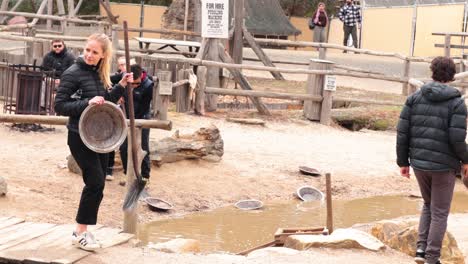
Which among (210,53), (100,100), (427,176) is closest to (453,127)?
(427,176)

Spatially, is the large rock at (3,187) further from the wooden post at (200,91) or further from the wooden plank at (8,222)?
the wooden post at (200,91)

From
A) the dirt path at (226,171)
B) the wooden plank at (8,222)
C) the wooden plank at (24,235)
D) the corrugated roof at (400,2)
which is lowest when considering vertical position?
the dirt path at (226,171)

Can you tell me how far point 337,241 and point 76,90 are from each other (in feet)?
7.53

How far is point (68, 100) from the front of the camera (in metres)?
6.58

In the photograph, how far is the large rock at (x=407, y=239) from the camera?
780cm

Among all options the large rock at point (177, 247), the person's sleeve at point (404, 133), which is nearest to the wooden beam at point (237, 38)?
the large rock at point (177, 247)

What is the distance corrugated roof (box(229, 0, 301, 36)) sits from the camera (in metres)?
33.7

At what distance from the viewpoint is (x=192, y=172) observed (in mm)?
12320

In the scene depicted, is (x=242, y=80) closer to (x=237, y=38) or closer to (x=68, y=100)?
(x=237, y=38)

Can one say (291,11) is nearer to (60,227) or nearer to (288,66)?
(288,66)

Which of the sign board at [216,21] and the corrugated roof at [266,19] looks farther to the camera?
the corrugated roof at [266,19]

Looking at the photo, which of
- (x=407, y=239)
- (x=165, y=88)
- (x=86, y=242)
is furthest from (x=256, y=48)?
(x=86, y=242)

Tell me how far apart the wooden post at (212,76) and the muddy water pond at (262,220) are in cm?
543

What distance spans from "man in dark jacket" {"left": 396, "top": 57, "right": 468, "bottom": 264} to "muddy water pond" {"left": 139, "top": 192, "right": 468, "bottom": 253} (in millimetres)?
2514
